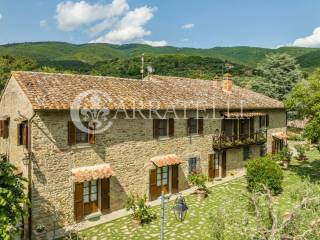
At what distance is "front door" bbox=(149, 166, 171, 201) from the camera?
64.7 feet

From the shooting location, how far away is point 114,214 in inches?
691

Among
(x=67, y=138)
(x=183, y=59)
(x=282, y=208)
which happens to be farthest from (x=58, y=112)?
(x=183, y=59)

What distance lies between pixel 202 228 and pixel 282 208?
17.7 feet

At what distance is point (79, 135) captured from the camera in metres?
16.5

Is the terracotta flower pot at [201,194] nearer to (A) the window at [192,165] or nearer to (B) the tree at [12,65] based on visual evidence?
(A) the window at [192,165]

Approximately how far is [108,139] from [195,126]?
7241 mm

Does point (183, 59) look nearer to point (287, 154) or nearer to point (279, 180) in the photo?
point (287, 154)

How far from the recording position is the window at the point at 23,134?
1523 cm

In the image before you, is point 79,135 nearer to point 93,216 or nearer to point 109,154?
point 109,154

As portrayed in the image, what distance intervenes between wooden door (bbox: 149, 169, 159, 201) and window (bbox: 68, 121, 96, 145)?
15.1ft

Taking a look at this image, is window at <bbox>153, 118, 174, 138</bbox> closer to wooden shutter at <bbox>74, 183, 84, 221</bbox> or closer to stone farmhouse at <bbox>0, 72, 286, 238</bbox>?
stone farmhouse at <bbox>0, 72, 286, 238</bbox>

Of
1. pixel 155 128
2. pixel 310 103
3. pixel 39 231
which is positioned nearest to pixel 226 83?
pixel 310 103

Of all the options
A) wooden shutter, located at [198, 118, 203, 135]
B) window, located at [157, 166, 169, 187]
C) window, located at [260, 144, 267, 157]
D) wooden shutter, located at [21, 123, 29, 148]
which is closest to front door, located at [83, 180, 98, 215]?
wooden shutter, located at [21, 123, 29, 148]

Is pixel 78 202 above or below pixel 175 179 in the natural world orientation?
below
